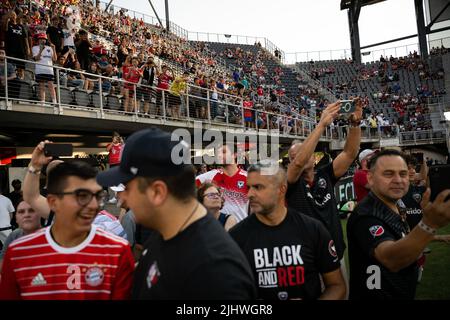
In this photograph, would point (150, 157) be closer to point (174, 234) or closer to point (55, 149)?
point (174, 234)

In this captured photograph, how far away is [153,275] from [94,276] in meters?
0.62

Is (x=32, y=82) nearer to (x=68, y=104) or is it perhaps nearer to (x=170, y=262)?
(x=68, y=104)

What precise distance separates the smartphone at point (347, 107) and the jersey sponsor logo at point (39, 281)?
3005 mm

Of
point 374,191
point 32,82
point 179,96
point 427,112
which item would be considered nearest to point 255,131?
point 179,96

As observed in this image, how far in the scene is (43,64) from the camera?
866 cm

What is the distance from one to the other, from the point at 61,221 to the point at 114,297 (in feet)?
1.79

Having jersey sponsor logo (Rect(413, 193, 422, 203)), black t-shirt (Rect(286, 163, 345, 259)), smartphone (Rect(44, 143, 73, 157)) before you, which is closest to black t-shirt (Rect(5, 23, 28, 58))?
smartphone (Rect(44, 143, 73, 157))

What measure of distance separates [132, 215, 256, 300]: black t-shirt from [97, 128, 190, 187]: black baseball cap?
277mm

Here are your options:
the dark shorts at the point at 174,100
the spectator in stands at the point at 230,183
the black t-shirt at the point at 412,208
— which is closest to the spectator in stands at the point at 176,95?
the dark shorts at the point at 174,100

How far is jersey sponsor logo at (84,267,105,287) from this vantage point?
210 centimetres

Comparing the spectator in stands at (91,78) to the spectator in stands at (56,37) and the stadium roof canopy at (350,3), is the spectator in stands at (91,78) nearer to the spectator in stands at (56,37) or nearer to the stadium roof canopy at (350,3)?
the spectator in stands at (56,37)

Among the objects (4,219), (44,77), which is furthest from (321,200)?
(44,77)

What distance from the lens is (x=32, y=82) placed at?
9078 mm

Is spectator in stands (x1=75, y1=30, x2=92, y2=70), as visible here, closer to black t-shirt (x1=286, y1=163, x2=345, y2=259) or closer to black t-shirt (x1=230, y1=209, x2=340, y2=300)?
black t-shirt (x1=286, y1=163, x2=345, y2=259)
